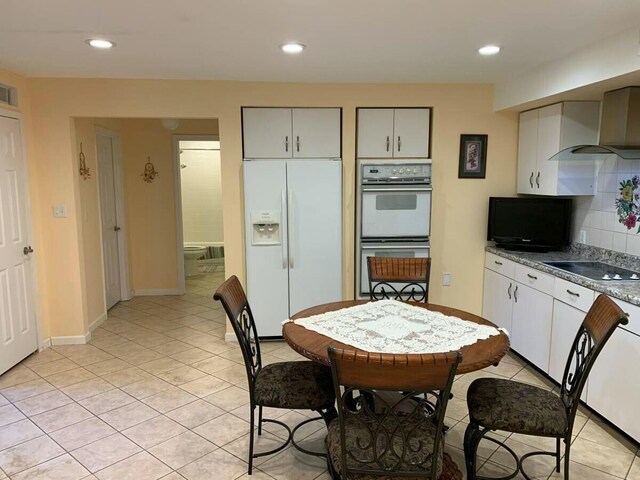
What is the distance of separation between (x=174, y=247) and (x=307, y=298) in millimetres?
2557

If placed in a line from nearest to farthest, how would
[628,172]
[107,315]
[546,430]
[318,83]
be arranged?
[546,430]
[628,172]
[318,83]
[107,315]

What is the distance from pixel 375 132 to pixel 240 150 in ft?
4.05

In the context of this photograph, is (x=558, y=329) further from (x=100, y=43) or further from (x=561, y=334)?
(x=100, y=43)

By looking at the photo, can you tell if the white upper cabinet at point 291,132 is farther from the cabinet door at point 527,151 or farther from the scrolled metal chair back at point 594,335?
the scrolled metal chair back at point 594,335

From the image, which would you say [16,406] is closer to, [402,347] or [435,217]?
[402,347]

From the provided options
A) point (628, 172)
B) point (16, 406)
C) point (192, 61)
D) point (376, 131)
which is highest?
point (192, 61)

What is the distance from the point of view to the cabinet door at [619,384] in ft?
→ 8.56

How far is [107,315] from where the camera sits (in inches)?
207

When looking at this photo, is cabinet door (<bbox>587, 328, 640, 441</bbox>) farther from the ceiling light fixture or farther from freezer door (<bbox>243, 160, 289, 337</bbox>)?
the ceiling light fixture

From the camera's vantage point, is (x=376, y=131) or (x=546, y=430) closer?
(x=546, y=430)

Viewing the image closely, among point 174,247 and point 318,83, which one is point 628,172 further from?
point 174,247

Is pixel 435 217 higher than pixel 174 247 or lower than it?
higher

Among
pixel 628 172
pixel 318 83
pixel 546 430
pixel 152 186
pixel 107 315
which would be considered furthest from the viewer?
pixel 152 186

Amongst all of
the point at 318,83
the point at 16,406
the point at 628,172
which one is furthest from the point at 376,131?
the point at 16,406
